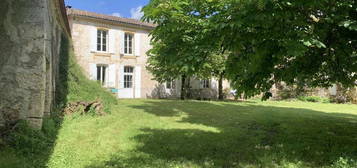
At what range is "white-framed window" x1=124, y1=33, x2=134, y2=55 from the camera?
2019cm

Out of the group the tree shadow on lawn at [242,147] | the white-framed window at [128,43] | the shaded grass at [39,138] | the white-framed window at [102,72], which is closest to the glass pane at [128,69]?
the white-framed window at [128,43]

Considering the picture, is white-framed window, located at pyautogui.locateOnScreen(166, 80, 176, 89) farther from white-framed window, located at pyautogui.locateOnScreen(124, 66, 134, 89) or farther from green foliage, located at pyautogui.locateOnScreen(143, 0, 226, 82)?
green foliage, located at pyautogui.locateOnScreen(143, 0, 226, 82)

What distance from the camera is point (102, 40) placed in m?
19.2

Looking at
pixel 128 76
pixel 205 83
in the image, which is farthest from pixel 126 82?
pixel 205 83

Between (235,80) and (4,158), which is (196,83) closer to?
(235,80)

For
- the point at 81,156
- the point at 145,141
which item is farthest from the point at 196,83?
the point at 81,156

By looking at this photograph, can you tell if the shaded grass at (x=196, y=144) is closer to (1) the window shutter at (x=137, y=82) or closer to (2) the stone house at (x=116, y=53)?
(2) the stone house at (x=116, y=53)

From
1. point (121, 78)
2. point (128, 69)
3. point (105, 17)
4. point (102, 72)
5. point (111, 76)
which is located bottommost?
point (121, 78)

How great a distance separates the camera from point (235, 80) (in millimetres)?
5785

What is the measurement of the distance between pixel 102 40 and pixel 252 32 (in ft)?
53.1

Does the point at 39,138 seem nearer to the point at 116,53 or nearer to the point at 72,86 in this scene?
the point at 72,86

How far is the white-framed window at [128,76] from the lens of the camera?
792 inches

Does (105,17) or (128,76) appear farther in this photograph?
(128,76)

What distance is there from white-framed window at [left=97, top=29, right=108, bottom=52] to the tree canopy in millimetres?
15043
